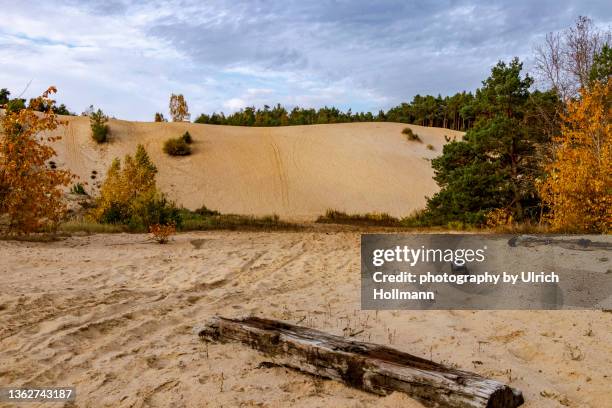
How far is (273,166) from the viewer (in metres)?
35.3

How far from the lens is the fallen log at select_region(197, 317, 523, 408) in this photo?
3328 mm

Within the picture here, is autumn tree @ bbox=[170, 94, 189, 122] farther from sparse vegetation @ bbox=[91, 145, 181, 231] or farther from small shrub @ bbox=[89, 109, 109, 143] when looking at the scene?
sparse vegetation @ bbox=[91, 145, 181, 231]

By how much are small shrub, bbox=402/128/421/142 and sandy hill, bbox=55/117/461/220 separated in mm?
915

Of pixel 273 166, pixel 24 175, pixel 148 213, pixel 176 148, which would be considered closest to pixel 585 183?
pixel 148 213

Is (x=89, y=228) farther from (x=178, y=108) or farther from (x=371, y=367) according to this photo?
(x=178, y=108)

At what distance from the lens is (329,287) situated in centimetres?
760

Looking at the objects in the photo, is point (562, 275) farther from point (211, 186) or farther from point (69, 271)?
point (211, 186)

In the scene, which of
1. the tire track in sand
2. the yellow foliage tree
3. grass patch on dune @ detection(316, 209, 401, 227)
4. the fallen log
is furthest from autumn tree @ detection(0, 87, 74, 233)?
the tire track in sand

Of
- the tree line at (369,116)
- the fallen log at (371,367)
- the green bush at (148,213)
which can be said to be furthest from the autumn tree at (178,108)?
the fallen log at (371,367)

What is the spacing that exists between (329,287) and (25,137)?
8.07 meters

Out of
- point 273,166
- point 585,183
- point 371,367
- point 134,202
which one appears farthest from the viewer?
point 273,166

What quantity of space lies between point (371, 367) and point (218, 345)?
1.67m

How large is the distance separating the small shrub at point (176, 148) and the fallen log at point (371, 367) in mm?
31184

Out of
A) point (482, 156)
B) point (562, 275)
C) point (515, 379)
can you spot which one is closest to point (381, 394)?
point (515, 379)
